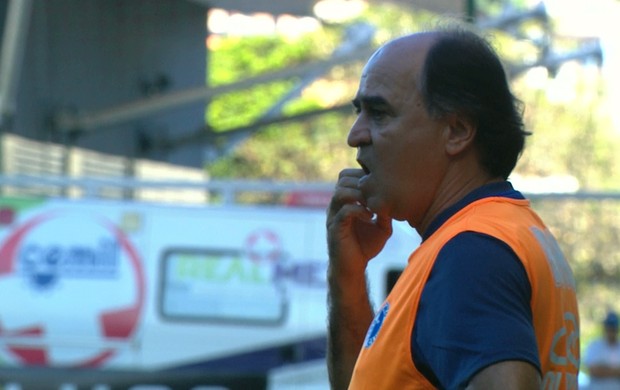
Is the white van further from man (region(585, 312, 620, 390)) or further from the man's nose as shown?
the man's nose

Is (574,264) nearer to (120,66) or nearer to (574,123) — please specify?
(574,123)

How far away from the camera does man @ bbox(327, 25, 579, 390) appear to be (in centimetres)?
186

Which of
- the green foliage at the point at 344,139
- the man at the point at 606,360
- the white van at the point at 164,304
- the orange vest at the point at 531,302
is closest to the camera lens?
the orange vest at the point at 531,302

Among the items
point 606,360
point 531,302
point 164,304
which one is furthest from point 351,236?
point 606,360

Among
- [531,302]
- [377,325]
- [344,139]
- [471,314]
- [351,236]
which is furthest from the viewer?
[344,139]

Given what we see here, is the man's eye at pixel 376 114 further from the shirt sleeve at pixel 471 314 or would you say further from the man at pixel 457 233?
the shirt sleeve at pixel 471 314

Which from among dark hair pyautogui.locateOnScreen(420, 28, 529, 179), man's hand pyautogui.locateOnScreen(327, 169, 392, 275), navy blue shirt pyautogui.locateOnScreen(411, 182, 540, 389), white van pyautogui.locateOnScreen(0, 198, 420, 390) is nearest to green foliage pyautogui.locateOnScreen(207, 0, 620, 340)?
white van pyautogui.locateOnScreen(0, 198, 420, 390)

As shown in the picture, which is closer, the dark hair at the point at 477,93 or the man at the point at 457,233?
the man at the point at 457,233

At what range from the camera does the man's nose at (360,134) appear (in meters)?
2.16

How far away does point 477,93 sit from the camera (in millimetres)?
2113

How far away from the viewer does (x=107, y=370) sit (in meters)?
9.08

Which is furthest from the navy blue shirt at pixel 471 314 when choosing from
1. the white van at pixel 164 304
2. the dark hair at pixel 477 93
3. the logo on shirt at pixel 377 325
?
the white van at pixel 164 304

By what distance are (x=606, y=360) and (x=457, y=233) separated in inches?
338

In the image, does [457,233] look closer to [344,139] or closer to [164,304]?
[164,304]
